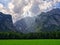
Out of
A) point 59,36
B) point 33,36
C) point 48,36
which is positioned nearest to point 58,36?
point 59,36

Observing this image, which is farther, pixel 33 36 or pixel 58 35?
pixel 33 36

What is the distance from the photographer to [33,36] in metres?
177

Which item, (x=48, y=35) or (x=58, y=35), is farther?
(x=48, y=35)

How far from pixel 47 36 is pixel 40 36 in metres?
6.71

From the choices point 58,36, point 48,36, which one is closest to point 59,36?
point 58,36

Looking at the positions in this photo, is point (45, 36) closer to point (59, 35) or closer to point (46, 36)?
point (46, 36)

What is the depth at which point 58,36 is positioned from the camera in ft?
524

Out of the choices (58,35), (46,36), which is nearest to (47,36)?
(46,36)

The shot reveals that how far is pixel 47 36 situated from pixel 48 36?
40.7 inches

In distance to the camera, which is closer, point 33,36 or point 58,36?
point 58,36

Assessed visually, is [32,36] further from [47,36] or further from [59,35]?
[59,35]

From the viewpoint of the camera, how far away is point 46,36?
6801 inches

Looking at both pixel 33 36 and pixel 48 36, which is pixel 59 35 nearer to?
pixel 48 36

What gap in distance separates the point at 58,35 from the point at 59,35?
0.91 meters
